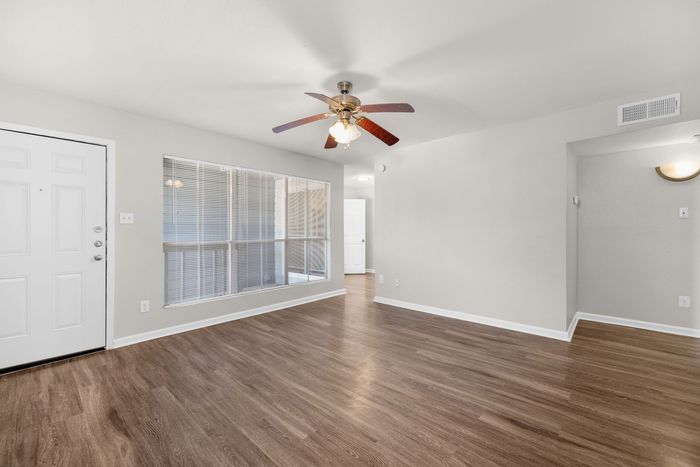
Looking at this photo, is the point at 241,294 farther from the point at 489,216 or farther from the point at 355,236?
the point at 355,236

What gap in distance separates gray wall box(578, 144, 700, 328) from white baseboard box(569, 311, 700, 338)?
0.05 metres

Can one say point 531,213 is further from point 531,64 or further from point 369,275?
point 369,275

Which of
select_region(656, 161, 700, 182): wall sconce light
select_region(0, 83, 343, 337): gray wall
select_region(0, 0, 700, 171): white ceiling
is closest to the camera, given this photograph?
select_region(0, 0, 700, 171): white ceiling

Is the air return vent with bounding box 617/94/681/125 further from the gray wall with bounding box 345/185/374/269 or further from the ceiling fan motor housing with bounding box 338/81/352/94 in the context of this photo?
the gray wall with bounding box 345/185/374/269

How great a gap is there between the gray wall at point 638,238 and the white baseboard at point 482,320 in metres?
1.19

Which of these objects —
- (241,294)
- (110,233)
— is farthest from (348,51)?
(241,294)

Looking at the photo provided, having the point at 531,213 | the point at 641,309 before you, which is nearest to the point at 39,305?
the point at 531,213

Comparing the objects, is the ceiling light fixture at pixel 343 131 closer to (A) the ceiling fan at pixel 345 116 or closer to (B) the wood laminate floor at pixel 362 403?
(A) the ceiling fan at pixel 345 116

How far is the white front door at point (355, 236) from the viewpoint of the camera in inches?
316

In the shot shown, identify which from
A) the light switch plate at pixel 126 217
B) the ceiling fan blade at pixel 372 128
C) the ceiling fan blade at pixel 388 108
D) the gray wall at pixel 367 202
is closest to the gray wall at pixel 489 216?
the ceiling fan blade at pixel 372 128

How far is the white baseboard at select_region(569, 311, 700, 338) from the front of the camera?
3.33m

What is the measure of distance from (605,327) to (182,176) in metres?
5.52

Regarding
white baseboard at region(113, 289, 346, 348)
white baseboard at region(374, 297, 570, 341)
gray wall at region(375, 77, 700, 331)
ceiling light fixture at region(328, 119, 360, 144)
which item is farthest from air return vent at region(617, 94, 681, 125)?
white baseboard at region(113, 289, 346, 348)

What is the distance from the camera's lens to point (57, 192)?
2.75 m
